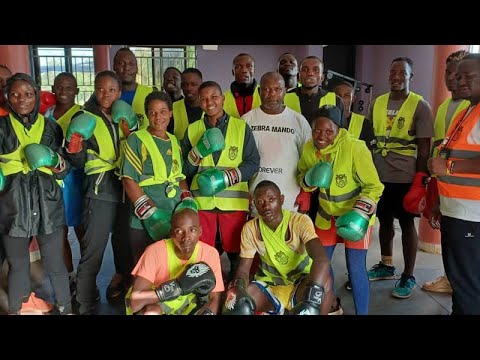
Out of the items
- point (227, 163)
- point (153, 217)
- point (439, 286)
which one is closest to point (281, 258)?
point (227, 163)

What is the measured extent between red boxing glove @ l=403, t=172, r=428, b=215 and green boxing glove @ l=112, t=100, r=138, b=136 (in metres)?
1.95

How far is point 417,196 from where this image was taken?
3129 mm

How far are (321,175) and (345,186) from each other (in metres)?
0.21

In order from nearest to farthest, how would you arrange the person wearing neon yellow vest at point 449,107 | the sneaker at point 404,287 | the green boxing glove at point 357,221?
the green boxing glove at point 357,221 → the person wearing neon yellow vest at point 449,107 → the sneaker at point 404,287

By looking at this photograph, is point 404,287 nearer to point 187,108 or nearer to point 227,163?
point 227,163

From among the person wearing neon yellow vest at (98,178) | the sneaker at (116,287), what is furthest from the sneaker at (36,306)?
the sneaker at (116,287)

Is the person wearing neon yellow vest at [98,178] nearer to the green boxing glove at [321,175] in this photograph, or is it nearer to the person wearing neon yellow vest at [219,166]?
the person wearing neon yellow vest at [219,166]

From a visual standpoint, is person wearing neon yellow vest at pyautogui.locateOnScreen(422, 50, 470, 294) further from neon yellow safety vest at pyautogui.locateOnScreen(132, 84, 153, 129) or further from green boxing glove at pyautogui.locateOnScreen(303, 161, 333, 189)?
neon yellow safety vest at pyautogui.locateOnScreen(132, 84, 153, 129)

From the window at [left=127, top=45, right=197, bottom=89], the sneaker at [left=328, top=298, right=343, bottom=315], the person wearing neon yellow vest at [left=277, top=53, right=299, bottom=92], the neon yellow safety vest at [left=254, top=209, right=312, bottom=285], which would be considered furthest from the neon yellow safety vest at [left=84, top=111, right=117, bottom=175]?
the window at [left=127, top=45, right=197, bottom=89]

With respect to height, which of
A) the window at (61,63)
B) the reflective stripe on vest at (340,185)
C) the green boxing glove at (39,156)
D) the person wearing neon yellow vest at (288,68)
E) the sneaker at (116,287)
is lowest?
the sneaker at (116,287)

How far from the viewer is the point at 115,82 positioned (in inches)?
114

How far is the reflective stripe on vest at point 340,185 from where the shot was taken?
9.11 ft

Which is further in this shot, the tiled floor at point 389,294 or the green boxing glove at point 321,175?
the tiled floor at point 389,294

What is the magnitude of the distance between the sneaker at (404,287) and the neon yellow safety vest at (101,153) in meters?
2.33
